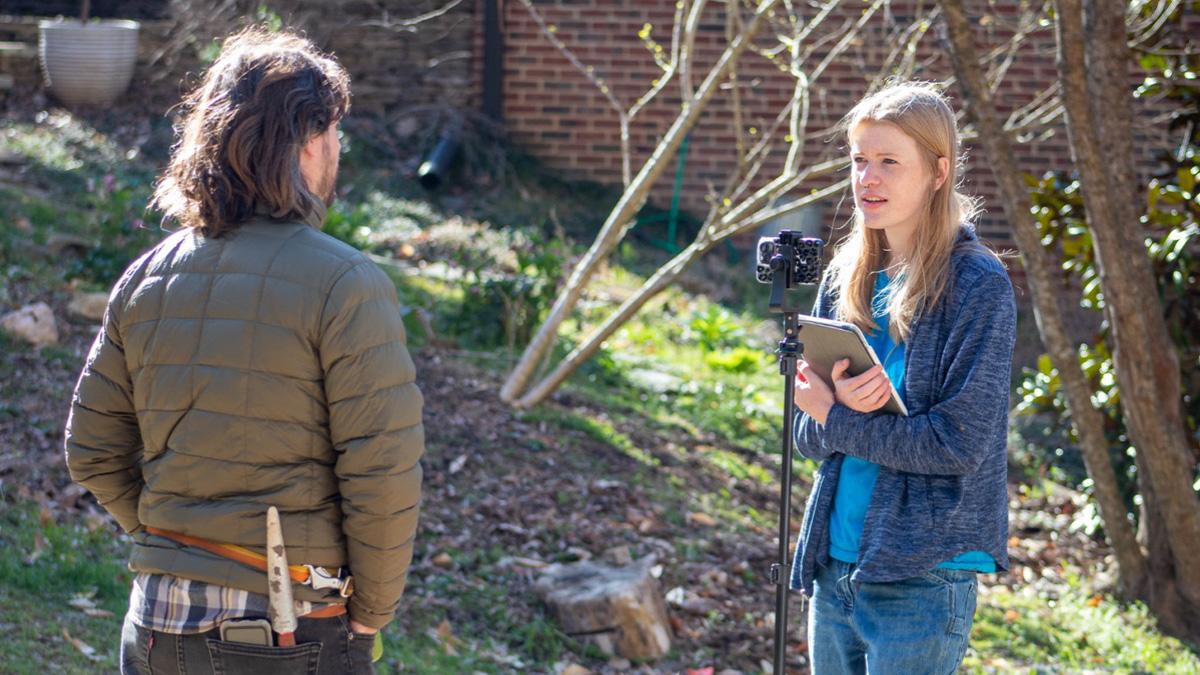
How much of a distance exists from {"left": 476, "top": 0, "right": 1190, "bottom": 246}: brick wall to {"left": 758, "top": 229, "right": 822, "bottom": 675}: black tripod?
7.99 metres

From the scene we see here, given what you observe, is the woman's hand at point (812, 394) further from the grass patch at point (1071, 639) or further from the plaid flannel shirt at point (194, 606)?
the grass patch at point (1071, 639)

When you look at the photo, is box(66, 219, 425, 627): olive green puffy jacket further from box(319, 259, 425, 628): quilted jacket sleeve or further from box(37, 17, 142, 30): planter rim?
box(37, 17, 142, 30): planter rim

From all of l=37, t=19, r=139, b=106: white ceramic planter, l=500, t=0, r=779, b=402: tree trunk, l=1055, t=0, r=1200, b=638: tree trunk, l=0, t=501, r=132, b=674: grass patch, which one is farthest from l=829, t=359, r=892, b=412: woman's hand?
l=37, t=19, r=139, b=106: white ceramic planter

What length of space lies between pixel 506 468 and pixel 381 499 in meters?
3.69

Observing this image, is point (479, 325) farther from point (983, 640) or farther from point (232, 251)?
point (232, 251)

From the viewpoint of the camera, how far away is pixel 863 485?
2705mm

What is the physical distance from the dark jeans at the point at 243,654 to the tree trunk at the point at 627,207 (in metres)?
3.89

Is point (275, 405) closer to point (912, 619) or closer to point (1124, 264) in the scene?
point (912, 619)

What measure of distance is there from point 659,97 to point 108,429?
8.98 meters

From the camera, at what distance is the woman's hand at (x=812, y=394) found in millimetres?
2697

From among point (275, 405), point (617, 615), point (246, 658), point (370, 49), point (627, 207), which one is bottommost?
point (617, 615)

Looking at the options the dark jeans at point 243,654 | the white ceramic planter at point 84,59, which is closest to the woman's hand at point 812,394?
the dark jeans at point 243,654

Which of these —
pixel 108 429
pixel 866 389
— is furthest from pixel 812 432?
pixel 108 429

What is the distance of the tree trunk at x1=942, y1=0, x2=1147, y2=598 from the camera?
511cm
